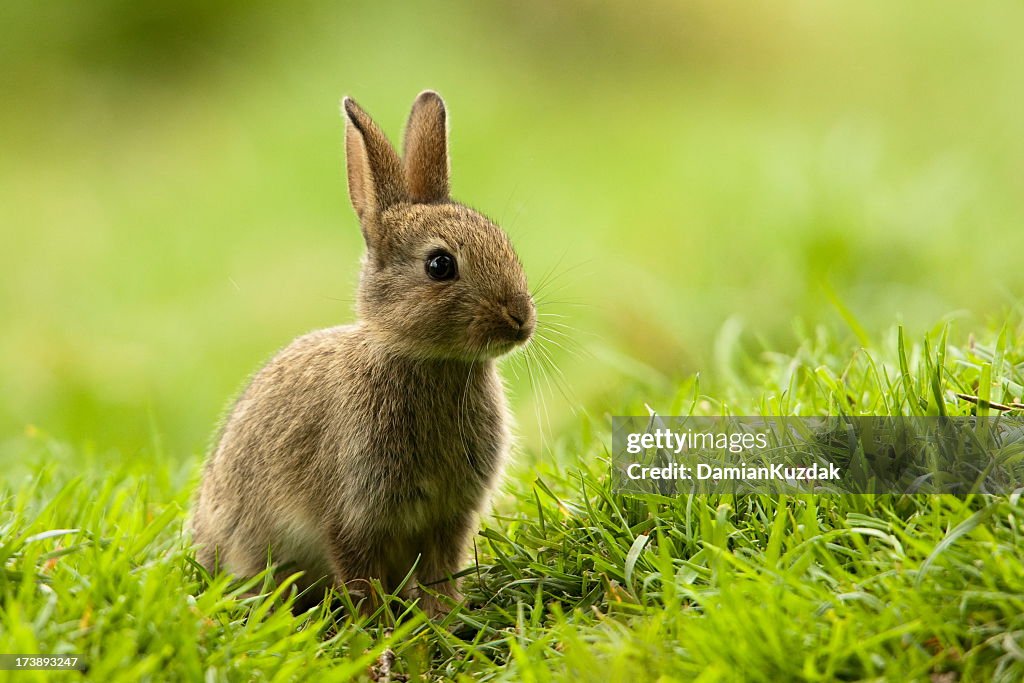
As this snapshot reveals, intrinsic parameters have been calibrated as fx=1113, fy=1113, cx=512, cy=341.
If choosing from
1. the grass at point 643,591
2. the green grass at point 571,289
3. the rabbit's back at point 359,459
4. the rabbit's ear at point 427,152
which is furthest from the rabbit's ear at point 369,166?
the grass at point 643,591

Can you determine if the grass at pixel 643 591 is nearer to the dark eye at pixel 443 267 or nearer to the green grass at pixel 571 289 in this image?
the green grass at pixel 571 289

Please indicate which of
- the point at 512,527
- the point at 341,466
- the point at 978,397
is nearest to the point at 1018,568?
the point at 978,397

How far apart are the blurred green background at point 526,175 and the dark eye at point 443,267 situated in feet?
2.79

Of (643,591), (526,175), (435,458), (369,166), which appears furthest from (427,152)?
(526,175)

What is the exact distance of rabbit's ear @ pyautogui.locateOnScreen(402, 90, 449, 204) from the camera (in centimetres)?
484

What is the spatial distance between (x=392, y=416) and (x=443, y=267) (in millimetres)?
625

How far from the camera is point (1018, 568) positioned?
3031 mm

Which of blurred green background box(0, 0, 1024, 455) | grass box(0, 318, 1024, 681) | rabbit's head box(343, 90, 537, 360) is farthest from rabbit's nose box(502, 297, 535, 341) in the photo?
blurred green background box(0, 0, 1024, 455)

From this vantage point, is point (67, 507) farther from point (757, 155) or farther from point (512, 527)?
point (757, 155)

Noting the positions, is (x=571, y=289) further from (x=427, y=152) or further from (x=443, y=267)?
(x=443, y=267)

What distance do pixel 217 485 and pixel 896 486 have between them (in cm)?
283

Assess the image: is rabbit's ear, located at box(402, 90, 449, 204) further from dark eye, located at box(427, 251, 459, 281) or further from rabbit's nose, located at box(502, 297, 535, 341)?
rabbit's nose, located at box(502, 297, 535, 341)

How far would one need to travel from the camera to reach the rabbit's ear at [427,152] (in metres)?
4.84

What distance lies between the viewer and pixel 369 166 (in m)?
4.62
